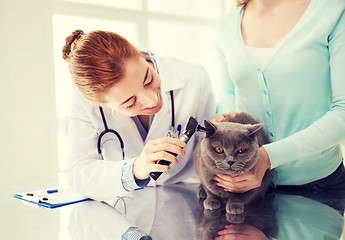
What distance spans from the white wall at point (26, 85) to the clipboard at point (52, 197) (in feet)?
5.29

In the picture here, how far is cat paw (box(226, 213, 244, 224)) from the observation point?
0.90m

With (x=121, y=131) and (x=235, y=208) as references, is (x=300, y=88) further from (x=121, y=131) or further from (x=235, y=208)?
(x=121, y=131)

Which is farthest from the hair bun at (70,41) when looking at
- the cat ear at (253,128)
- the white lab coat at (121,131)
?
the cat ear at (253,128)

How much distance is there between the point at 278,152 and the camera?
3.29 ft

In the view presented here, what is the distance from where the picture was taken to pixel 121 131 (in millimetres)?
1297

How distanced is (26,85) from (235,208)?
237 cm

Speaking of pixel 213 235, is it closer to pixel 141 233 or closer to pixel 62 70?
pixel 141 233

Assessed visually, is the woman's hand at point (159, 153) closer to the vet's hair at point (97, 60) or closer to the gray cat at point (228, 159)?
the gray cat at point (228, 159)

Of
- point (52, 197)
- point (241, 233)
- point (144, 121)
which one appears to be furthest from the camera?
point (144, 121)

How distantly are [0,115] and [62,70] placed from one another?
0.61 meters

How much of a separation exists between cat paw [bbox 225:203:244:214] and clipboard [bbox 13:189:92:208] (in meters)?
0.50

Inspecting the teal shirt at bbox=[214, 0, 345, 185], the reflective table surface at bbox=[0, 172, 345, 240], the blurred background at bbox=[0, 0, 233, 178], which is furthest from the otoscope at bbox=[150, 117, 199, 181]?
the blurred background at bbox=[0, 0, 233, 178]

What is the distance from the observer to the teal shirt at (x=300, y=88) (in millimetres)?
1004

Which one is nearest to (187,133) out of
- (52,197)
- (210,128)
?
(210,128)
